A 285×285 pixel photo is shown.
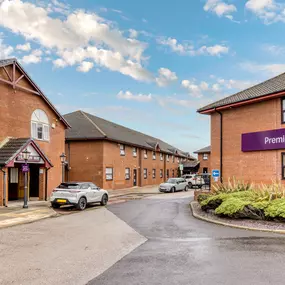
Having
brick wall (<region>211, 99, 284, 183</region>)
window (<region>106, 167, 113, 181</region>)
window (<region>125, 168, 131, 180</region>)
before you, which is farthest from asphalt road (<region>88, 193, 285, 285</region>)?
window (<region>125, 168, 131, 180</region>)

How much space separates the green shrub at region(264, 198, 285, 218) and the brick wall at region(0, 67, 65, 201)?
14076 millimetres

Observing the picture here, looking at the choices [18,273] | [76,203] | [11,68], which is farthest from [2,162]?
[18,273]

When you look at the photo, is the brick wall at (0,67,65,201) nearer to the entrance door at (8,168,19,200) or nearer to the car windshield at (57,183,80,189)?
the entrance door at (8,168,19,200)

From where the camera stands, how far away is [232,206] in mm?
12648

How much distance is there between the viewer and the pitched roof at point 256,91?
17.8 metres

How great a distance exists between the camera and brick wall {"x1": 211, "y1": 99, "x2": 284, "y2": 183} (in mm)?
17625

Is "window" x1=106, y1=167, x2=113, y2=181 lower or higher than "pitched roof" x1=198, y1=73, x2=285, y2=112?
lower

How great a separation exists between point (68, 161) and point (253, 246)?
2668 cm

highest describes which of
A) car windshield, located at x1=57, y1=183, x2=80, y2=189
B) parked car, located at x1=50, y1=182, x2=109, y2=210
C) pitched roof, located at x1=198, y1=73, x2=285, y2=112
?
pitched roof, located at x1=198, y1=73, x2=285, y2=112

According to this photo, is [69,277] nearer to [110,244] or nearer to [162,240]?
[110,244]

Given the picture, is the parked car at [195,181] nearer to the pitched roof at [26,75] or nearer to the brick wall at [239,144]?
the brick wall at [239,144]

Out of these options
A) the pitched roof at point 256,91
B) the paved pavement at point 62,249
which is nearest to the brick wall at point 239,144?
the pitched roof at point 256,91

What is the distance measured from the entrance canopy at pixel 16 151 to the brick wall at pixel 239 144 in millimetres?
11359

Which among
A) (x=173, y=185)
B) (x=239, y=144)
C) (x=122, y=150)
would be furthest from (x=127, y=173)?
(x=239, y=144)
